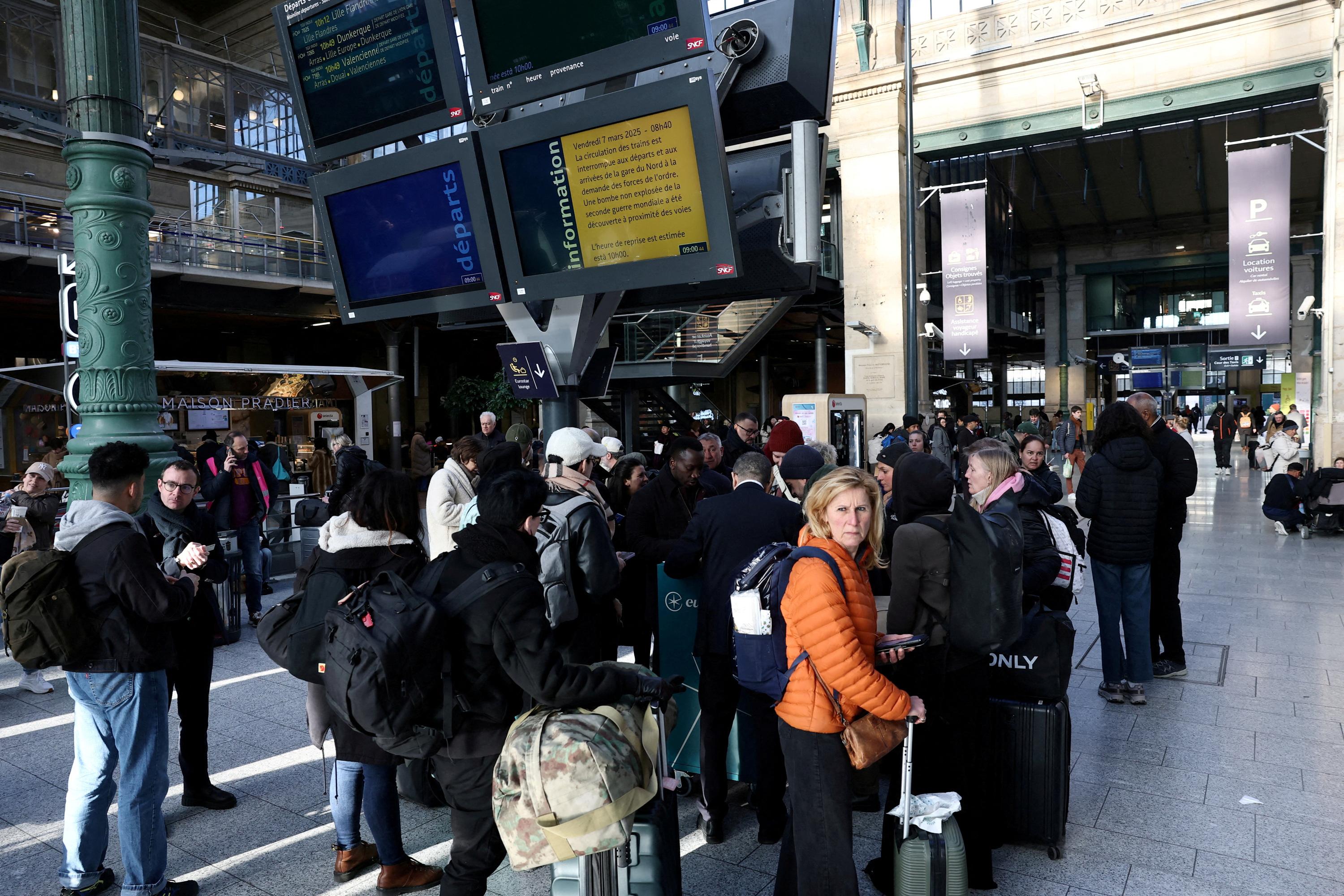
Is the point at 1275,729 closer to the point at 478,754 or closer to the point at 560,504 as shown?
the point at 560,504

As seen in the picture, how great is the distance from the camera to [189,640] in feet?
13.9

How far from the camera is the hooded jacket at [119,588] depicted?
314cm

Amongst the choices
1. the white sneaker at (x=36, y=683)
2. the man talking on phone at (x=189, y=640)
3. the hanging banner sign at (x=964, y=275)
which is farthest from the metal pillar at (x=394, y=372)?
the man talking on phone at (x=189, y=640)

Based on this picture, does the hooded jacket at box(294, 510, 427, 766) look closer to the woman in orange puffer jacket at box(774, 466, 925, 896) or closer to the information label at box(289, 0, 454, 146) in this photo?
the woman in orange puffer jacket at box(774, 466, 925, 896)

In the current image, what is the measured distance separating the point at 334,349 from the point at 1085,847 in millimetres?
32679

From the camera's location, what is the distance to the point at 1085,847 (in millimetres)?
3797

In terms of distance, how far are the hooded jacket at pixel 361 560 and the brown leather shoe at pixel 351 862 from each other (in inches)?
18.6

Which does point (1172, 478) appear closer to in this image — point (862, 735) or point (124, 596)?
point (862, 735)

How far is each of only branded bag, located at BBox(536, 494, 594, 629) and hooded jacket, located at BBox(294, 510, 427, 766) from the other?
490 millimetres

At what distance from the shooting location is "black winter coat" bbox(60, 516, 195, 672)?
3.14m

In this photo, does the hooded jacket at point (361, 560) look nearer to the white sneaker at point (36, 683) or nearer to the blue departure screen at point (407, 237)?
the blue departure screen at point (407, 237)

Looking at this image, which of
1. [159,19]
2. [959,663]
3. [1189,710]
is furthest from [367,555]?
[159,19]

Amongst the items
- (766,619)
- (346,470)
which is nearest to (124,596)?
(346,470)

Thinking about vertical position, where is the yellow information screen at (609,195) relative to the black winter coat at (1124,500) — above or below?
above
